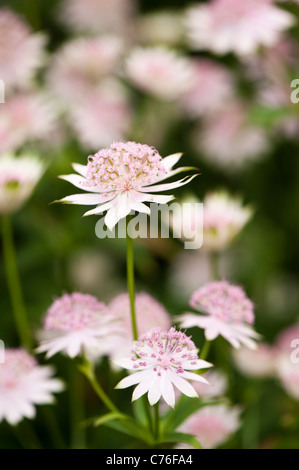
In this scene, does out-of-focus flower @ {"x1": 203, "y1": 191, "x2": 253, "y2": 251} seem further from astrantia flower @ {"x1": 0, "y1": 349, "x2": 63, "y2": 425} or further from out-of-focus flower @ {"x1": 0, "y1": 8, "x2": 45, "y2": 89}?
out-of-focus flower @ {"x1": 0, "y1": 8, "x2": 45, "y2": 89}

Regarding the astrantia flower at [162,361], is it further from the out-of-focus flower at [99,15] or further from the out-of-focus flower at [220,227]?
the out-of-focus flower at [99,15]

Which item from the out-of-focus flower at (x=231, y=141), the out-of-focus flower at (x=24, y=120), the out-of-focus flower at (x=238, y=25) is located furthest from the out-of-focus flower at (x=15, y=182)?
the out-of-focus flower at (x=231, y=141)

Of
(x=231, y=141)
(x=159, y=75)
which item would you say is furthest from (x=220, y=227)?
(x=231, y=141)

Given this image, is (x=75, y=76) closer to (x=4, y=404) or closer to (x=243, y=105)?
(x=243, y=105)

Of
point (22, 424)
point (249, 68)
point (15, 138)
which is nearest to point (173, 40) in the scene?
point (249, 68)

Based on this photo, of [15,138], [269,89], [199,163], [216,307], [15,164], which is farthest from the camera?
[199,163]

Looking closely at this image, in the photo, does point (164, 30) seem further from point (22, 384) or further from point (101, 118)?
point (22, 384)
